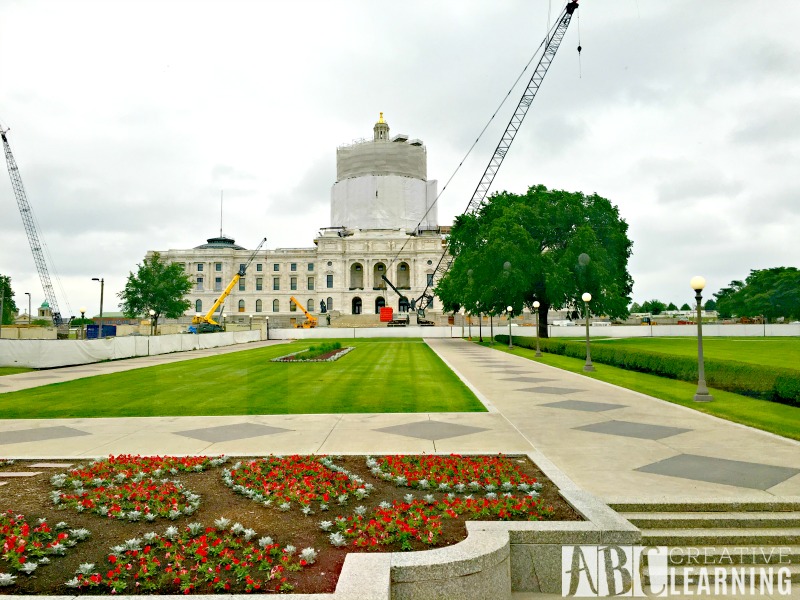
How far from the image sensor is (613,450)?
10.1 metres

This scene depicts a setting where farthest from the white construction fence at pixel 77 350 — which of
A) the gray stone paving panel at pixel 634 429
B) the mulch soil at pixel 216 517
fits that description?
the gray stone paving panel at pixel 634 429

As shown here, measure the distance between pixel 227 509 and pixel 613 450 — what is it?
684 cm

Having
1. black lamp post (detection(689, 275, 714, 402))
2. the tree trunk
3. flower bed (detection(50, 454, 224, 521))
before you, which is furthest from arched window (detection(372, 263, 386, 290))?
flower bed (detection(50, 454, 224, 521))

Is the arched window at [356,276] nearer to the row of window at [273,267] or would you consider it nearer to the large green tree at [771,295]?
the row of window at [273,267]

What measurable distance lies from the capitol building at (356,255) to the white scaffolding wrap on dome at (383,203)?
0.83 feet

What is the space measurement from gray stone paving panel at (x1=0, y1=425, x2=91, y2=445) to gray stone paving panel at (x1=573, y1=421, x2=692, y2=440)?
11.4 m

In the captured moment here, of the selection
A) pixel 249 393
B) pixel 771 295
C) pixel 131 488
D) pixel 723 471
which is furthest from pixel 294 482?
pixel 771 295

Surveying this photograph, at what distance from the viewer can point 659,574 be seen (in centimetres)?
597

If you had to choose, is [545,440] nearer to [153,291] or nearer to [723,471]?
[723,471]

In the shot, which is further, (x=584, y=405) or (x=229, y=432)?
(x=584, y=405)

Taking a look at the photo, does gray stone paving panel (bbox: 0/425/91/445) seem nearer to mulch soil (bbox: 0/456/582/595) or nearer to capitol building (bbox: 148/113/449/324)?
mulch soil (bbox: 0/456/582/595)

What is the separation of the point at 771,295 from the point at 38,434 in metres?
113

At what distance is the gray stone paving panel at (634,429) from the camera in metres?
11.4

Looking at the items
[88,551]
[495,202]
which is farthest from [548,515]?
[495,202]
